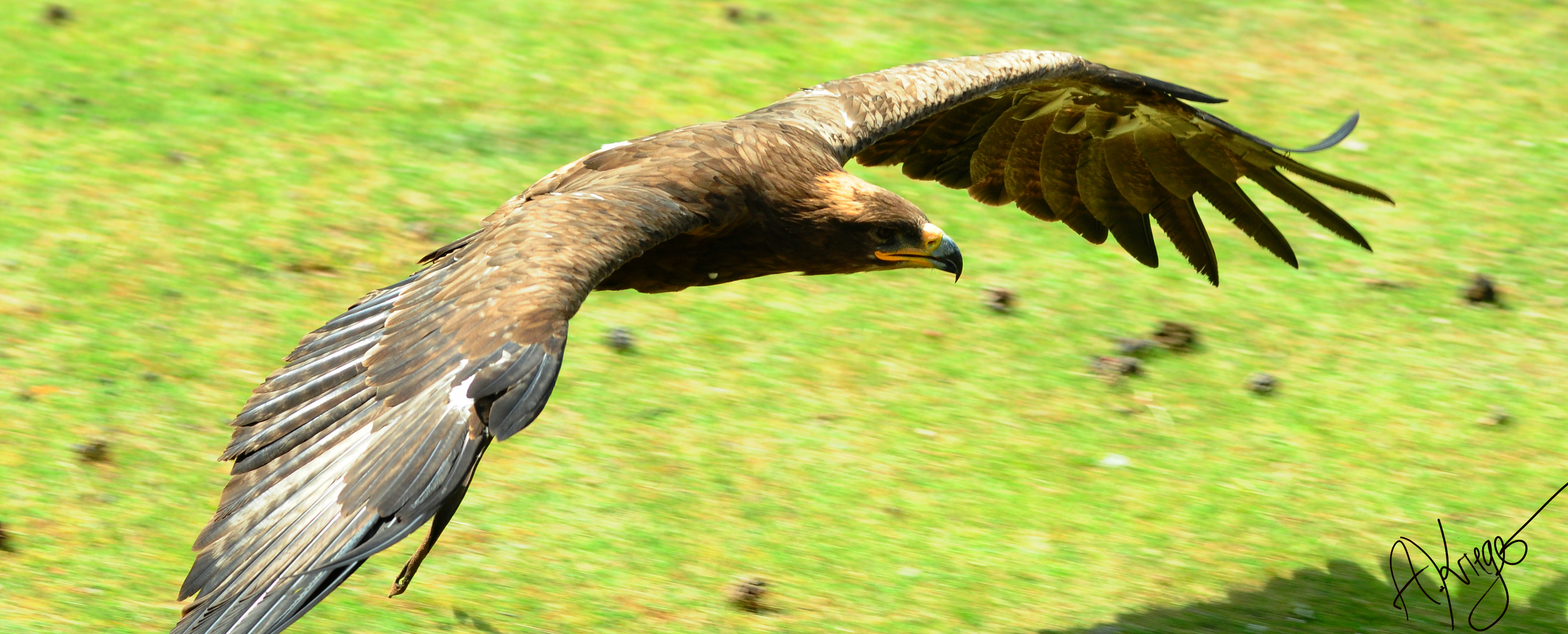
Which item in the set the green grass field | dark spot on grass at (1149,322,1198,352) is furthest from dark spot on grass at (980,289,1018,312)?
dark spot on grass at (1149,322,1198,352)

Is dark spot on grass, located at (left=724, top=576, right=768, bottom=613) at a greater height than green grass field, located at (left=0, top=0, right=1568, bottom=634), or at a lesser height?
lesser

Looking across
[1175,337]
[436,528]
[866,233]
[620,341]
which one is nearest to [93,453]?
[620,341]

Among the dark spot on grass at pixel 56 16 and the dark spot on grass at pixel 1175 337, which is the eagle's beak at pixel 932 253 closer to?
the dark spot on grass at pixel 1175 337

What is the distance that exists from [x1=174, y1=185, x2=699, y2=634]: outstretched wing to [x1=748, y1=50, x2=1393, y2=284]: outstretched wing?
6.80 ft

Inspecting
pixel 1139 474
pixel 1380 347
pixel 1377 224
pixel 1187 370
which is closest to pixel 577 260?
pixel 1139 474

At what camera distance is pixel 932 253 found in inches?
262

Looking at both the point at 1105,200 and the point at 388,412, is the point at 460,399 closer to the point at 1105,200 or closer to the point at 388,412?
the point at 388,412

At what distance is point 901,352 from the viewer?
8.50 metres

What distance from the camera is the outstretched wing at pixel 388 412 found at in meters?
4.50
